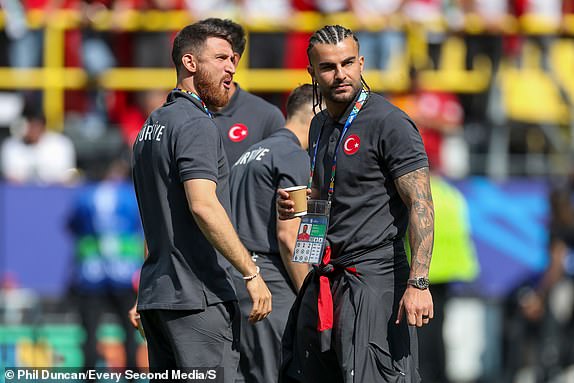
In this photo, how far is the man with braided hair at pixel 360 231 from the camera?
596cm

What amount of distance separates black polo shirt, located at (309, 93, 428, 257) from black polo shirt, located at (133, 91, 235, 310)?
2.00 ft

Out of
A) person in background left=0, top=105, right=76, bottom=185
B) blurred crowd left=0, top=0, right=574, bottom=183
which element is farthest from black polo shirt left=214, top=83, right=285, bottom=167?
blurred crowd left=0, top=0, right=574, bottom=183

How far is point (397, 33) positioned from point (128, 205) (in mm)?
4131

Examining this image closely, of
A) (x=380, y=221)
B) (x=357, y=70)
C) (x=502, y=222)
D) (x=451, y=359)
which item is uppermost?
(x=357, y=70)

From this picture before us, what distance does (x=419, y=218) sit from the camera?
5.90 m

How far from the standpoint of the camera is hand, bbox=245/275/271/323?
6031mm

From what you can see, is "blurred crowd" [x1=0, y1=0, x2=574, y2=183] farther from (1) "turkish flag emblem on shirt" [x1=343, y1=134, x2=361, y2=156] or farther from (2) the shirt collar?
(1) "turkish flag emblem on shirt" [x1=343, y1=134, x2=361, y2=156]

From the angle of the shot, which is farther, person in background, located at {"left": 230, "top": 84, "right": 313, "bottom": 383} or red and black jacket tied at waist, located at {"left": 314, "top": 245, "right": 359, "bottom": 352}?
person in background, located at {"left": 230, "top": 84, "right": 313, "bottom": 383}

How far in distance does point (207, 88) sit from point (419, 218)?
132cm

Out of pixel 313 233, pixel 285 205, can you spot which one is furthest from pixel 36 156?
pixel 313 233

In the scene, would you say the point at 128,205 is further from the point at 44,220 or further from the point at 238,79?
the point at 238,79

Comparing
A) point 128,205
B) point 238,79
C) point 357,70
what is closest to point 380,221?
point 357,70

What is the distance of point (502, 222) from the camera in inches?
494

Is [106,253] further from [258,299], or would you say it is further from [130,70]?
[258,299]
